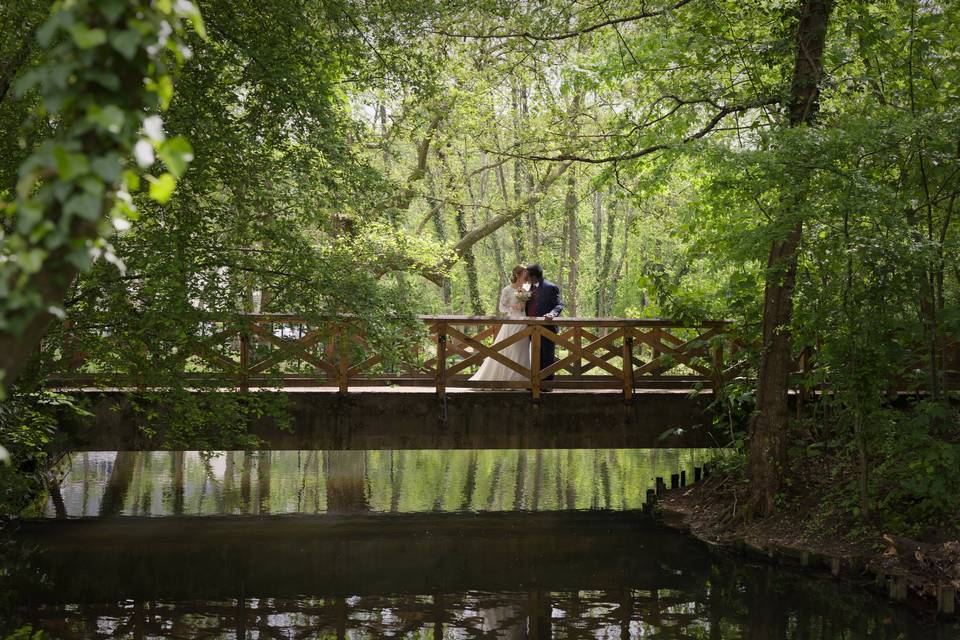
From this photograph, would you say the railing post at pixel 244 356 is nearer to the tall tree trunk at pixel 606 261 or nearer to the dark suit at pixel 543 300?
the dark suit at pixel 543 300

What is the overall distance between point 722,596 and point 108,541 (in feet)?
21.3

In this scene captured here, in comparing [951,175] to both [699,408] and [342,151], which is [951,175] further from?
[342,151]

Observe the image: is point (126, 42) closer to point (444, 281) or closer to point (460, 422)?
point (460, 422)

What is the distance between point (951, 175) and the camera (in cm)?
897

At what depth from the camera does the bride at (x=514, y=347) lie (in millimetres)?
12133

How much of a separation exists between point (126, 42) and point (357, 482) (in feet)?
44.8

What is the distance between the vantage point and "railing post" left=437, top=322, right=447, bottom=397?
11.0m

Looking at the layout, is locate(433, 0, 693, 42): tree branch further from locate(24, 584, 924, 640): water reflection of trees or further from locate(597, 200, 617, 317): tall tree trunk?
locate(597, 200, 617, 317): tall tree trunk

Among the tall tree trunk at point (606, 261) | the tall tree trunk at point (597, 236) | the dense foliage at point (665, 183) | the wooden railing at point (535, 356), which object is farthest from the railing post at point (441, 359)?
the tall tree trunk at point (597, 236)


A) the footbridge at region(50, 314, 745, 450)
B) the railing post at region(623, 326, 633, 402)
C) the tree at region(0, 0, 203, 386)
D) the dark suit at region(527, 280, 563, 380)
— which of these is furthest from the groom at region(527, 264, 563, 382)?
the tree at region(0, 0, 203, 386)

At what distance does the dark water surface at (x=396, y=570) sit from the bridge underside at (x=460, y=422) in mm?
1027

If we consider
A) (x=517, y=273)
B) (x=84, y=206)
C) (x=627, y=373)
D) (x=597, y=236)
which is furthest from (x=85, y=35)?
(x=597, y=236)

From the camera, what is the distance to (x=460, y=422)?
11.0 metres

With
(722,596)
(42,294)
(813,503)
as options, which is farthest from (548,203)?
(42,294)
